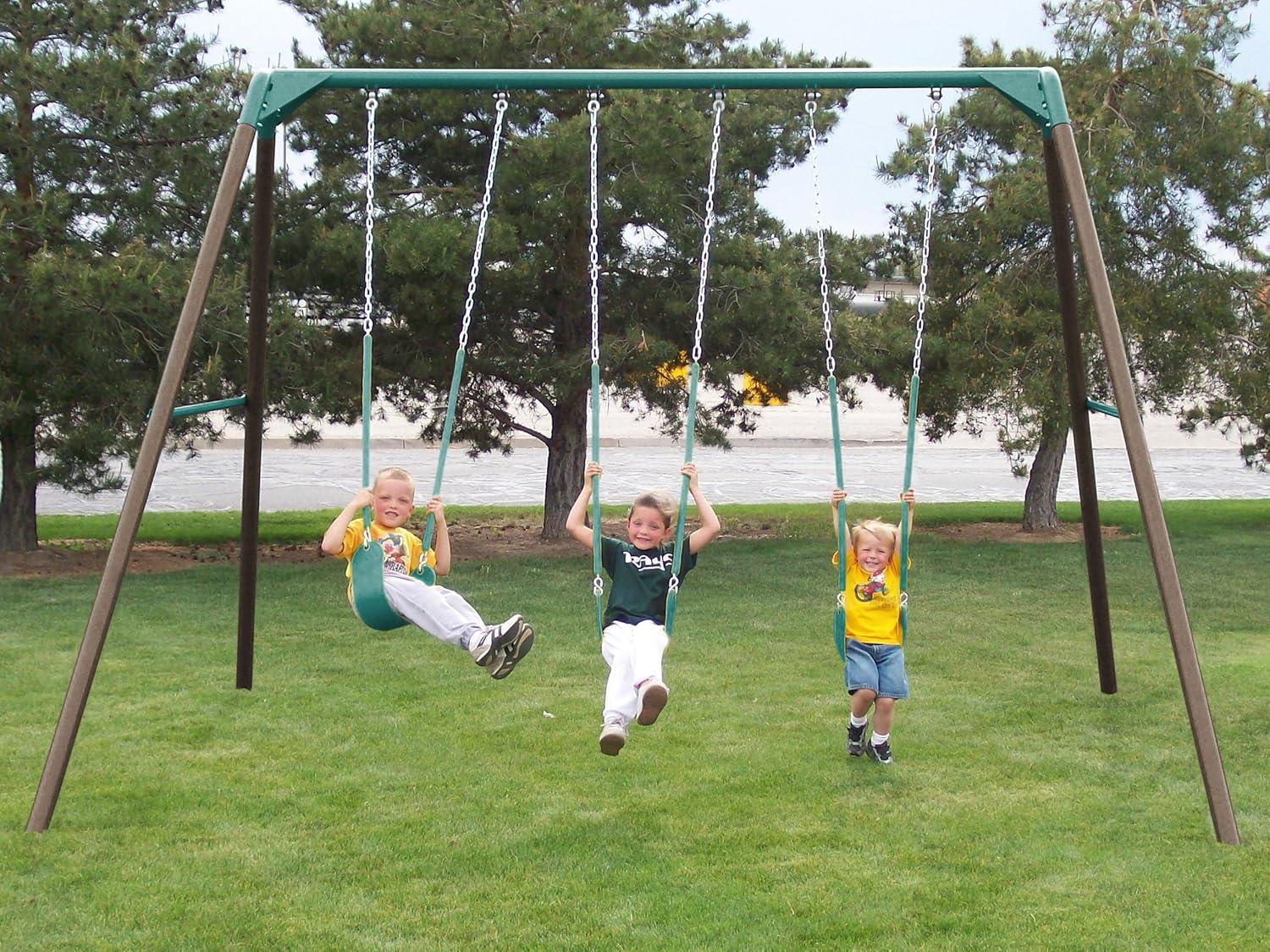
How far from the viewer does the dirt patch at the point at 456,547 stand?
11812mm

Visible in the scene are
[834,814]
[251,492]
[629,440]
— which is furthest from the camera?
[629,440]

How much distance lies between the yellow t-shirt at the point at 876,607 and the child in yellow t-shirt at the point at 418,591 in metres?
1.40

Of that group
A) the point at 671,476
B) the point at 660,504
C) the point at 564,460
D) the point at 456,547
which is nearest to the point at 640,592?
the point at 660,504

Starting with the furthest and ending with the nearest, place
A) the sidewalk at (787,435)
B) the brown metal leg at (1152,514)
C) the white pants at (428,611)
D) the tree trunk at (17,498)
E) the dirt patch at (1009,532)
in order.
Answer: the sidewalk at (787,435) → the dirt patch at (1009,532) → the tree trunk at (17,498) → the white pants at (428,611) → the brown metal leg at (1152,514)

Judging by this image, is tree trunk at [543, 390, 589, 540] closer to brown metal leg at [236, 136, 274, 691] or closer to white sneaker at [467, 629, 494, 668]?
brown metal leg at [236, 136, 274, 691]

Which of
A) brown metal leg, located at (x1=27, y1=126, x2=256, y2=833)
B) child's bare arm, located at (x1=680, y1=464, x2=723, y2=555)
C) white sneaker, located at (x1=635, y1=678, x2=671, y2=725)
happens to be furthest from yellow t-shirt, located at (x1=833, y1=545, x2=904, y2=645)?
brown metal leg, located at (x1=27, y1=126, x2=256, y2=833)

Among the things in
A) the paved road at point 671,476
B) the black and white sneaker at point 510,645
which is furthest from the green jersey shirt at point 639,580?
the paved road at point 671,476

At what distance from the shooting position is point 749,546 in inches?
526

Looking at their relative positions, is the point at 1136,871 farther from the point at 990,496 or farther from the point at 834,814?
the point at 990,496

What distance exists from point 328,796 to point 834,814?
6.48 feet

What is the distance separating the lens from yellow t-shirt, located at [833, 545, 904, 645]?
5.76 m

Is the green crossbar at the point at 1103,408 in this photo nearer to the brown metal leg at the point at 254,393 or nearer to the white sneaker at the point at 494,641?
the white sneaker at the point at 494,641

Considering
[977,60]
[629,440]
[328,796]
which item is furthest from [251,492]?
[629,440]

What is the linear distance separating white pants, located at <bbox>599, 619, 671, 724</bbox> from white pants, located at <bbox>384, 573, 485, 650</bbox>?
559mm
